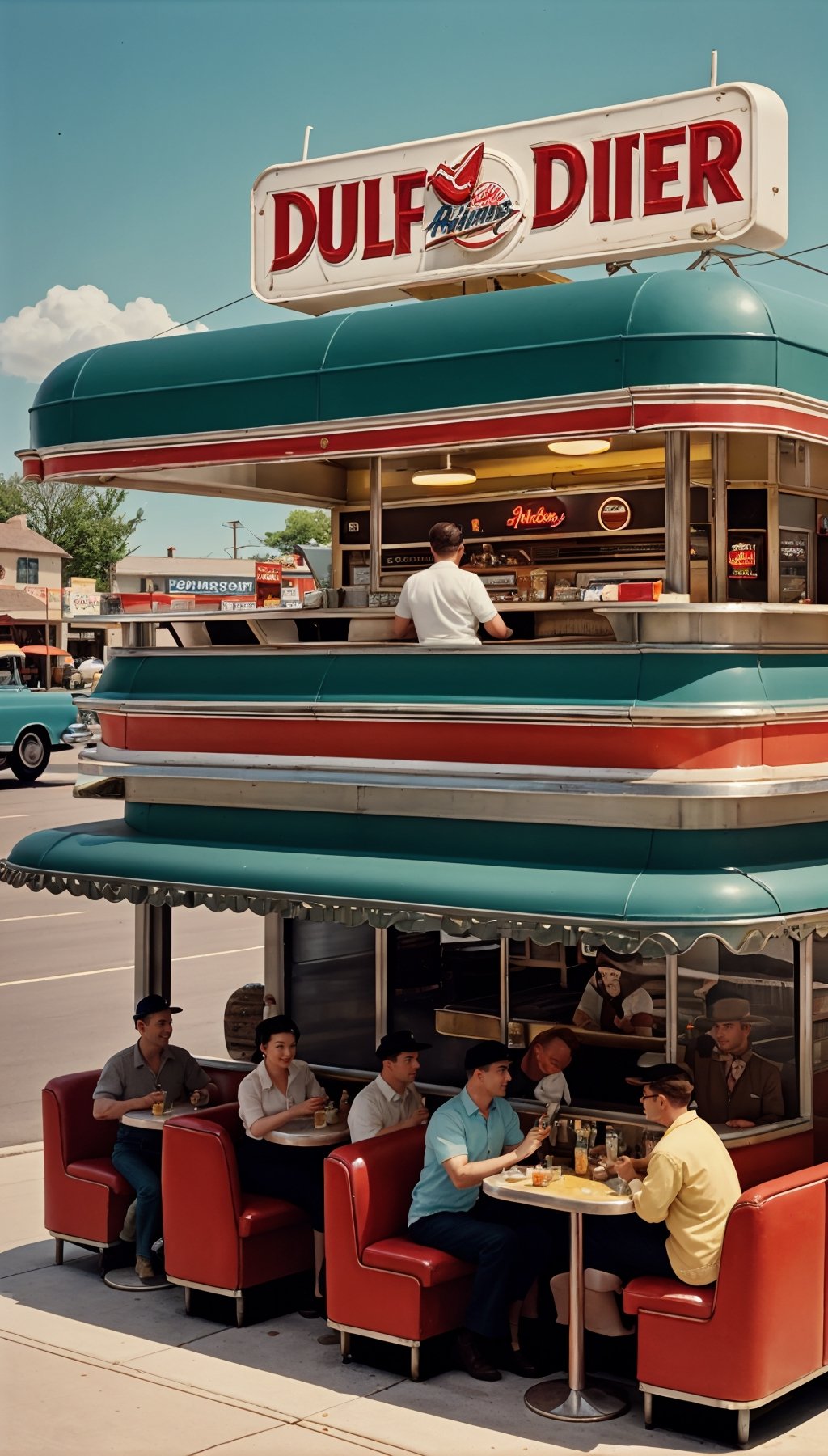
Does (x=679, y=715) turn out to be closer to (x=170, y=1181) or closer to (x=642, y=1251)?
(x=642, y=1251)

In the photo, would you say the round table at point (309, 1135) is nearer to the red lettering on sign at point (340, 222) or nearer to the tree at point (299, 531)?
the red lettering on sign at point (340, 222)

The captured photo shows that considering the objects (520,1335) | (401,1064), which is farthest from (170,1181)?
(520,1335)

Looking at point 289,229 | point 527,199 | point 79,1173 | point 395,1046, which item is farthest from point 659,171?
point 79,1173

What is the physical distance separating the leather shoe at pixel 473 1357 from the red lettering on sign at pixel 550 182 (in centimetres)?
585

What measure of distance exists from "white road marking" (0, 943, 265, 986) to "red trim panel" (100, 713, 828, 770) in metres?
7.84

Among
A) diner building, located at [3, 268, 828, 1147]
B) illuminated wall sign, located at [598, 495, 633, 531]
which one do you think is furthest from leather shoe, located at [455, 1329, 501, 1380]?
illuminated wall sign, located at [598, 495, 633, 531]

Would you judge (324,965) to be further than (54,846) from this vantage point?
Answer: Yes

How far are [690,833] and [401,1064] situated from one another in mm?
2042

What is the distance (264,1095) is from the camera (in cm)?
873

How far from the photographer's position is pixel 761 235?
27.7 feet

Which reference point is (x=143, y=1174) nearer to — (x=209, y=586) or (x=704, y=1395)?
(x=704, y=1395)

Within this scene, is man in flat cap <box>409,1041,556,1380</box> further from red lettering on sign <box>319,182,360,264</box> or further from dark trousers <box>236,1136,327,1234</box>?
red lettering on sign <box>319,182,360,264</box>

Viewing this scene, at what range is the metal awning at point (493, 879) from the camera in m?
7.22

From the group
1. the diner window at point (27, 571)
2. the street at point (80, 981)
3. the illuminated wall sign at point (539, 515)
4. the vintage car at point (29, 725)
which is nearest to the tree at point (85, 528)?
the diner window at point (27, 571)
